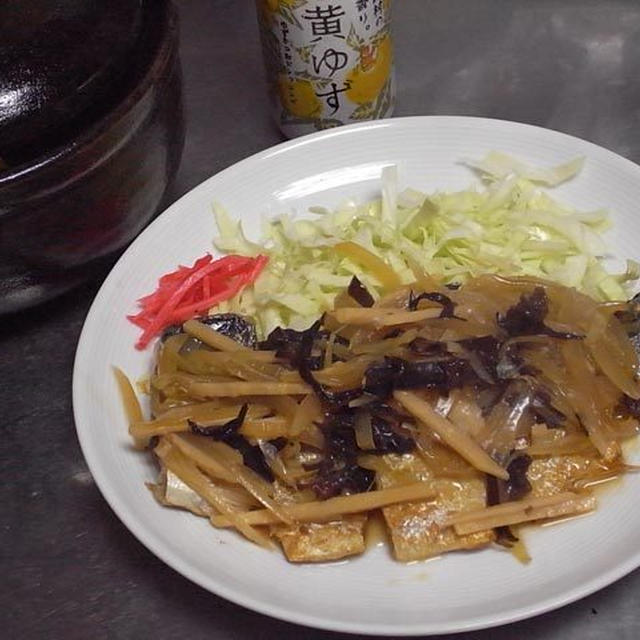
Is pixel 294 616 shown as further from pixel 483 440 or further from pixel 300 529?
pixel 483 440

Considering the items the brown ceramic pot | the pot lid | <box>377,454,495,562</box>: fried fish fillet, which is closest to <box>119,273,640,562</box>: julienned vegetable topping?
<box>377,454,495,562</box>: fried fish fillet

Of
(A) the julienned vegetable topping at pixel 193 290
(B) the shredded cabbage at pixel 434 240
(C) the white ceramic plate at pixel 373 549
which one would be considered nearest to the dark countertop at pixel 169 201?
(C) the white ceramic plate at pixel 373 549

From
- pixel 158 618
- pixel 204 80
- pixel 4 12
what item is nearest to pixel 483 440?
pixel 158 618

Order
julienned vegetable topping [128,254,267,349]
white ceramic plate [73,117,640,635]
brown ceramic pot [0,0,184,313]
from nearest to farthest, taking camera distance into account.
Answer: white ceramic plate [73,117,640,635] → brown ceramic pot [0,0,184,313] → julienned vegetable topping [128,254,267,349]

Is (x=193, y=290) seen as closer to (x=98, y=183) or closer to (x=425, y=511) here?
(x=98, y=183)

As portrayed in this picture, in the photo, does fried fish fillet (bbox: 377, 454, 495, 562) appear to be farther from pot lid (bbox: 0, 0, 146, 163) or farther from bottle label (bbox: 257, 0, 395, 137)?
bottle label (bbox: 257, 0, 395, 137)
